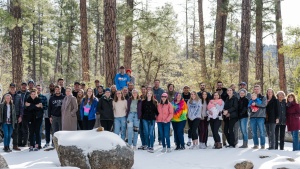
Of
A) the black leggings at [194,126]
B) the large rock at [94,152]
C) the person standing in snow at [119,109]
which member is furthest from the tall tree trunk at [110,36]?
the large rock at [94,152]

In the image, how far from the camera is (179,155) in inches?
343

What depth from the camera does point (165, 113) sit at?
9195mm

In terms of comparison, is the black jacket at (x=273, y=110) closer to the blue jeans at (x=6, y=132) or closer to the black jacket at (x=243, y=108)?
the black jacket at (x=243, y=108)

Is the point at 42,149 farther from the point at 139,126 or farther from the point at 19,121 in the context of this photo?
the point at 139,126

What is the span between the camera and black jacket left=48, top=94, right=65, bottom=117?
9.31 m

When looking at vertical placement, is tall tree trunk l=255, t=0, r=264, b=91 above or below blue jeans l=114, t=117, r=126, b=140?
above

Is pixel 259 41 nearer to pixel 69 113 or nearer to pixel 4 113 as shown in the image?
pixel 69 113

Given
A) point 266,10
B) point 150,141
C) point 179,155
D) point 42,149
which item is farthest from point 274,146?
point 266,10

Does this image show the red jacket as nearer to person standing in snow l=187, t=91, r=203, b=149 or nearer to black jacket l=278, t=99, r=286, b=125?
black jacket l=278, t=99, r=286, b=125

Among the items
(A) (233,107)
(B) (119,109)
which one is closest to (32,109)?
(B) (119,109)

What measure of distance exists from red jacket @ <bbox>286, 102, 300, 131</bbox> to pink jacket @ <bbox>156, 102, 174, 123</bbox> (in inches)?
132

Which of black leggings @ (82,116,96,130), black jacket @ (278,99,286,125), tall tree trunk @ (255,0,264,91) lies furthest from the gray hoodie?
tall tree trunk @ (255,0,264,91)

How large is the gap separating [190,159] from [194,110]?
1.63 m

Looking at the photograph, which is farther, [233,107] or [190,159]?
[233,107]
